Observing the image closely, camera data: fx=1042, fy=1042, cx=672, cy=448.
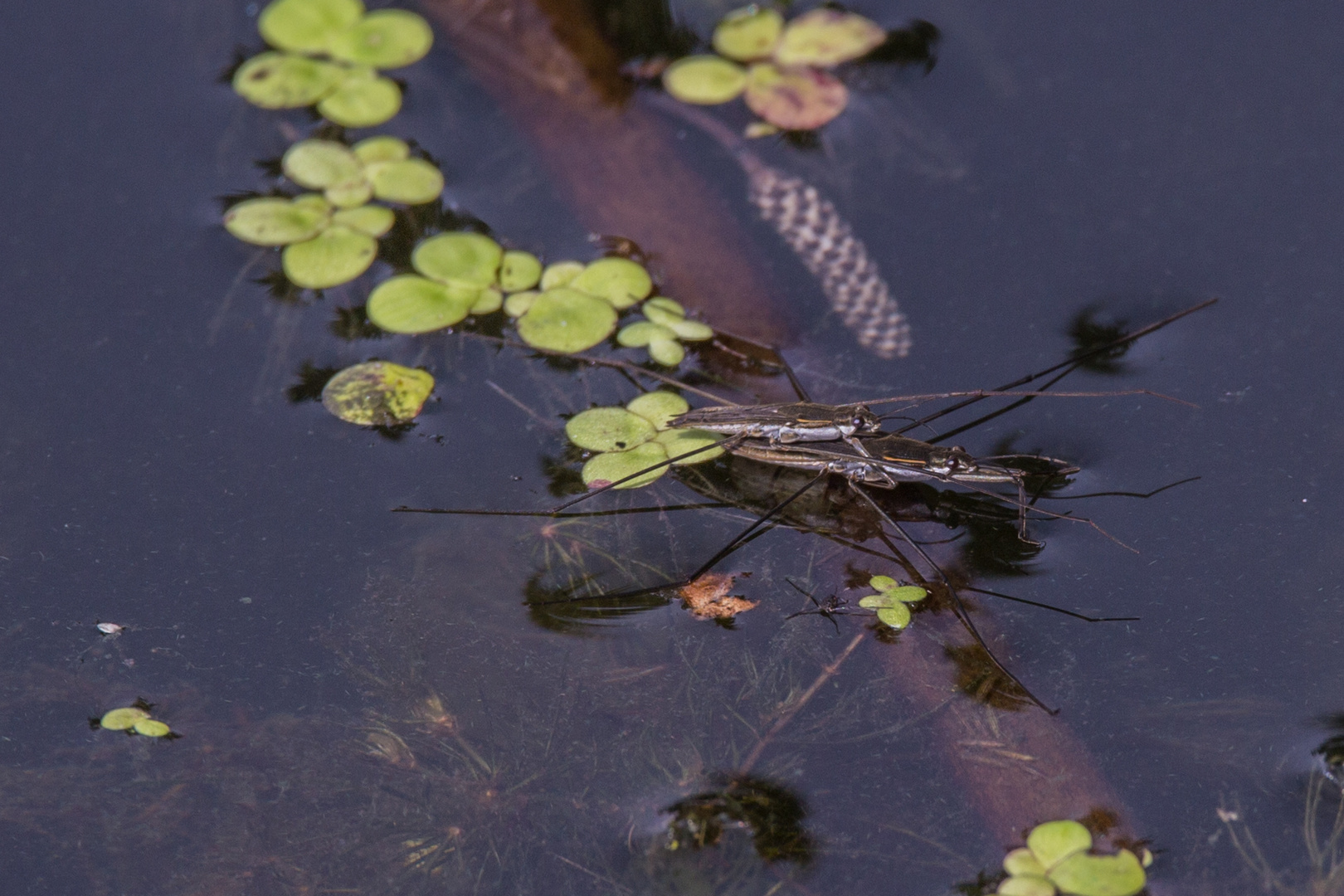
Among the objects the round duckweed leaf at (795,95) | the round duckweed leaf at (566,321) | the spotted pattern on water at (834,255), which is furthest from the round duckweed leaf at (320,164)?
the round duckweed leaf at (795,95)

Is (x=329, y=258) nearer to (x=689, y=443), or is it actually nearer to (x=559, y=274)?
(x=559, y=274)

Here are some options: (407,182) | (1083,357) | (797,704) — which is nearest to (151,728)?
(797,704)

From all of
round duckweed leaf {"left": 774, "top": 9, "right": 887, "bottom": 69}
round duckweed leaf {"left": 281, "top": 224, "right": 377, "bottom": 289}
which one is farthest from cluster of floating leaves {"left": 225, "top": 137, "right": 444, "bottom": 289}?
round duckweed leaf {"left": 774, "top": 9, "right": 887, "bottom": 69}

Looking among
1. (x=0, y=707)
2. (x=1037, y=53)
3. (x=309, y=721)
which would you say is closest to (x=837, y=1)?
(x=1037, y=53)

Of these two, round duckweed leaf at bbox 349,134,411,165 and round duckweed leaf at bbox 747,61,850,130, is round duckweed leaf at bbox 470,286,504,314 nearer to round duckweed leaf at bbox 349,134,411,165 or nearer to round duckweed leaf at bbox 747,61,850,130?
round duckweed leaf at bbox 349,134,411,165

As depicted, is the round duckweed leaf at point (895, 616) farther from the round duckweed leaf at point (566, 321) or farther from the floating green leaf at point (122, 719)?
the floating green leaf at point (122, 719)
